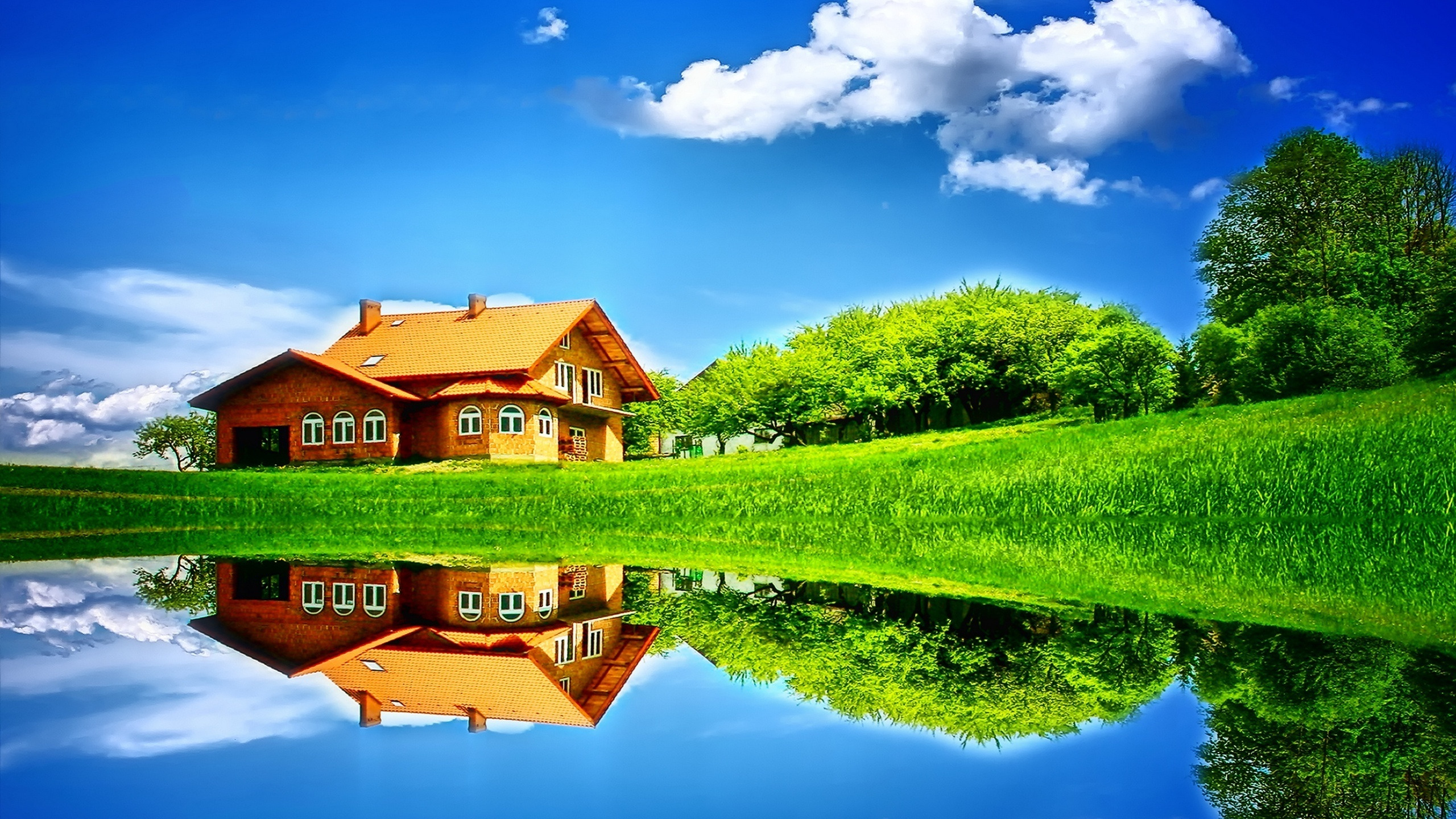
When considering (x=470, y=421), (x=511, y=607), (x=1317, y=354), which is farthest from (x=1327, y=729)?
(x=470, y=421)

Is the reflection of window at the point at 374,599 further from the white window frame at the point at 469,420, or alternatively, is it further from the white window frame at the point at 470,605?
the white window frame at the point at 469,420

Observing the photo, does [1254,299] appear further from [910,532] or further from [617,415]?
[910,532]

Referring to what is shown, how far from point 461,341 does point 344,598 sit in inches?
1182

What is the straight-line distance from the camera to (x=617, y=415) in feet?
142

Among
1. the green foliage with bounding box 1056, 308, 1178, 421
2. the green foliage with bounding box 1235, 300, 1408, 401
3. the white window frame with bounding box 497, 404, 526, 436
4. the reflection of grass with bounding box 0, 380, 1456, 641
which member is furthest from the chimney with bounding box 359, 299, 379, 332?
the green foliage with bounding box 1235, 300, 1408, 401

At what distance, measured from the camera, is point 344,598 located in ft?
24.2

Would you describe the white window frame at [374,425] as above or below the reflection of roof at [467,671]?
above

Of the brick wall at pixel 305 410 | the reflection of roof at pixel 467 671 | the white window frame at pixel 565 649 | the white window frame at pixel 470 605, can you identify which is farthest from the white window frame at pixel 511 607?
the brick wall at pixel 305 410

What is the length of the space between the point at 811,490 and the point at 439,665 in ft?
47.0

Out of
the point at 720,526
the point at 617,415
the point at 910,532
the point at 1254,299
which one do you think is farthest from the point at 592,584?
the point at 1254,299

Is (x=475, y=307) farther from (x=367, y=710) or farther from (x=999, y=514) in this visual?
(x=367, y=710)

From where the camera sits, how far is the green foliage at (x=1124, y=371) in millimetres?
36125

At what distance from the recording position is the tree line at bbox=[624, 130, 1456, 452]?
1135 inches

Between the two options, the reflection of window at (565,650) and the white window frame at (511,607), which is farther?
the white window frame at (511,607)
